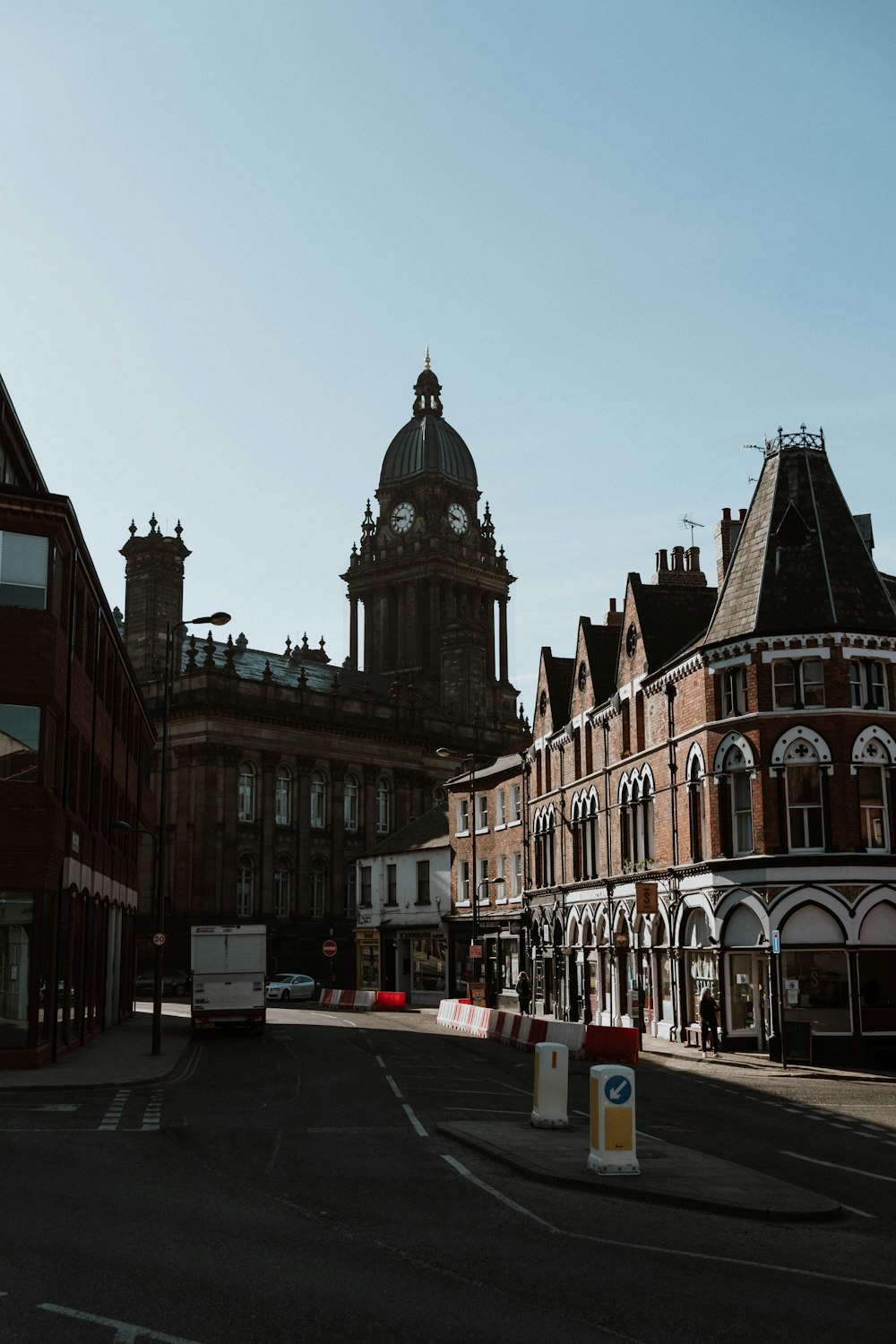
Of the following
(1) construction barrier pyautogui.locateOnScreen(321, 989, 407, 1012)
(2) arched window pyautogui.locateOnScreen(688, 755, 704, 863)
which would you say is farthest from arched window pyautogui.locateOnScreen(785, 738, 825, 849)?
(1) construction barrier pyautogui.locateOnScreen(321, 989, 407, 1012)

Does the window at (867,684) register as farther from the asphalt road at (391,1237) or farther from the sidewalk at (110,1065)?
→ the sidewalk at (110,1065)

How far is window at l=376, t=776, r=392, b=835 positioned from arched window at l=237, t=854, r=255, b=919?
40.6 feet

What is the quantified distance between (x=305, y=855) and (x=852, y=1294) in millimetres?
83787

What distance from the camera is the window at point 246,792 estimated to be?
9056cm

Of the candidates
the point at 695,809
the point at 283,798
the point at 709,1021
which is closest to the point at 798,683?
the point at 695,809

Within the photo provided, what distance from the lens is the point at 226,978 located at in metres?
42.0

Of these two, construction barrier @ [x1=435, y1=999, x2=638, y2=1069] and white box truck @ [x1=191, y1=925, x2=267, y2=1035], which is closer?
construction barrier @ [x1=435, y1=999, x2=638, y2=1069]

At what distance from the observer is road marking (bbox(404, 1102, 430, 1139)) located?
19875 millimetres

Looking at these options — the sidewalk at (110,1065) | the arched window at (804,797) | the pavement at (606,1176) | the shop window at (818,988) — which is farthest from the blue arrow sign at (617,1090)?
the arched window at (804,797)

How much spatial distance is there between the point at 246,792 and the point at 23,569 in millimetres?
60496

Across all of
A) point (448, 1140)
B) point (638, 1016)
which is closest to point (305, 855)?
point (638, 1016)

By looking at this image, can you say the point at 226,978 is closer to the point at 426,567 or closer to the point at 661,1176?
the point at 661,1176

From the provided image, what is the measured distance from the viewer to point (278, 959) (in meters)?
88.7

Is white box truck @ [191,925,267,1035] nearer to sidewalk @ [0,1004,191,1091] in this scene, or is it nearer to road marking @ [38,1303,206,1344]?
sidewalk @ [0,1004,191,1091]
